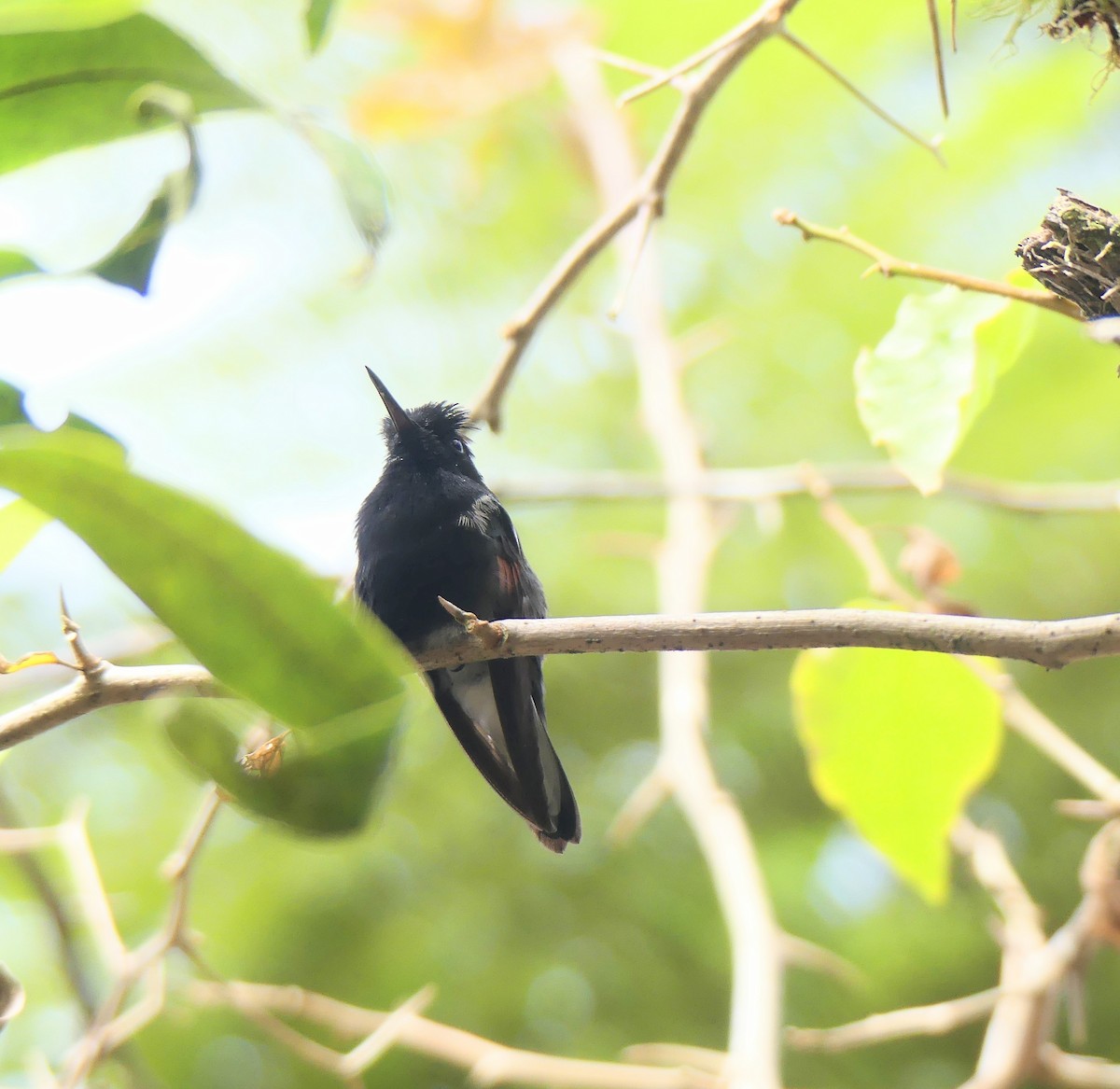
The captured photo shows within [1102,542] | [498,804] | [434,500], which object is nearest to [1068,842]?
[1102,542]

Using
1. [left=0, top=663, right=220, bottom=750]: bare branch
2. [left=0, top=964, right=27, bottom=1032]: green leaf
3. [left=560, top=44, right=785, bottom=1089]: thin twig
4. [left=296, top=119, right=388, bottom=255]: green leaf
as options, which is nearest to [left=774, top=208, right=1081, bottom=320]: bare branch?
[left=560, top=44, right=785, bottom=1089]: thin twig

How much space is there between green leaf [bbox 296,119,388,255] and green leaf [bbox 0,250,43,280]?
25 centimetres

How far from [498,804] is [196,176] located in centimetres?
189

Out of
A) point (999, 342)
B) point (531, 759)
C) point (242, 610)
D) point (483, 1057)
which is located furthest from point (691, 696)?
point (242, 610)

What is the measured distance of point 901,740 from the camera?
3.79 feet

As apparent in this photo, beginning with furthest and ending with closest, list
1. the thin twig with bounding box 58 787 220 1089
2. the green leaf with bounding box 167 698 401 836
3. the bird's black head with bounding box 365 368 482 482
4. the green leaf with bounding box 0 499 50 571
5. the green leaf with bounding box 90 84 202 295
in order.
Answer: the bird's black head with bounding box 365 368 482 482
the thin twig with bounding box 58 787 220 1089
the green leaf with bounding box 90 84 202 295
the green leaf with bounding box 0 499 50 571
the green leaf with bounding box 167 698 401 836

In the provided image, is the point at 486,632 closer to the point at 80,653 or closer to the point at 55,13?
the point at 80,653

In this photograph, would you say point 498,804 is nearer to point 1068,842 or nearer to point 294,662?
point 1068,842

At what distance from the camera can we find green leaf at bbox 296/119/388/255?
939 millimetres

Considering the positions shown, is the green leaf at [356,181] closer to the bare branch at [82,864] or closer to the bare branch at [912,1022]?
the bare branch at [82,864]

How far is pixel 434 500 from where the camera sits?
4.60 feet

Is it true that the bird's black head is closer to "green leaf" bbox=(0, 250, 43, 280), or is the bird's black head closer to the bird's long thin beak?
the bird's long thin beak

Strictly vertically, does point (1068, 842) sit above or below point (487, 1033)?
above

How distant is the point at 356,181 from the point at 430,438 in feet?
2.13
